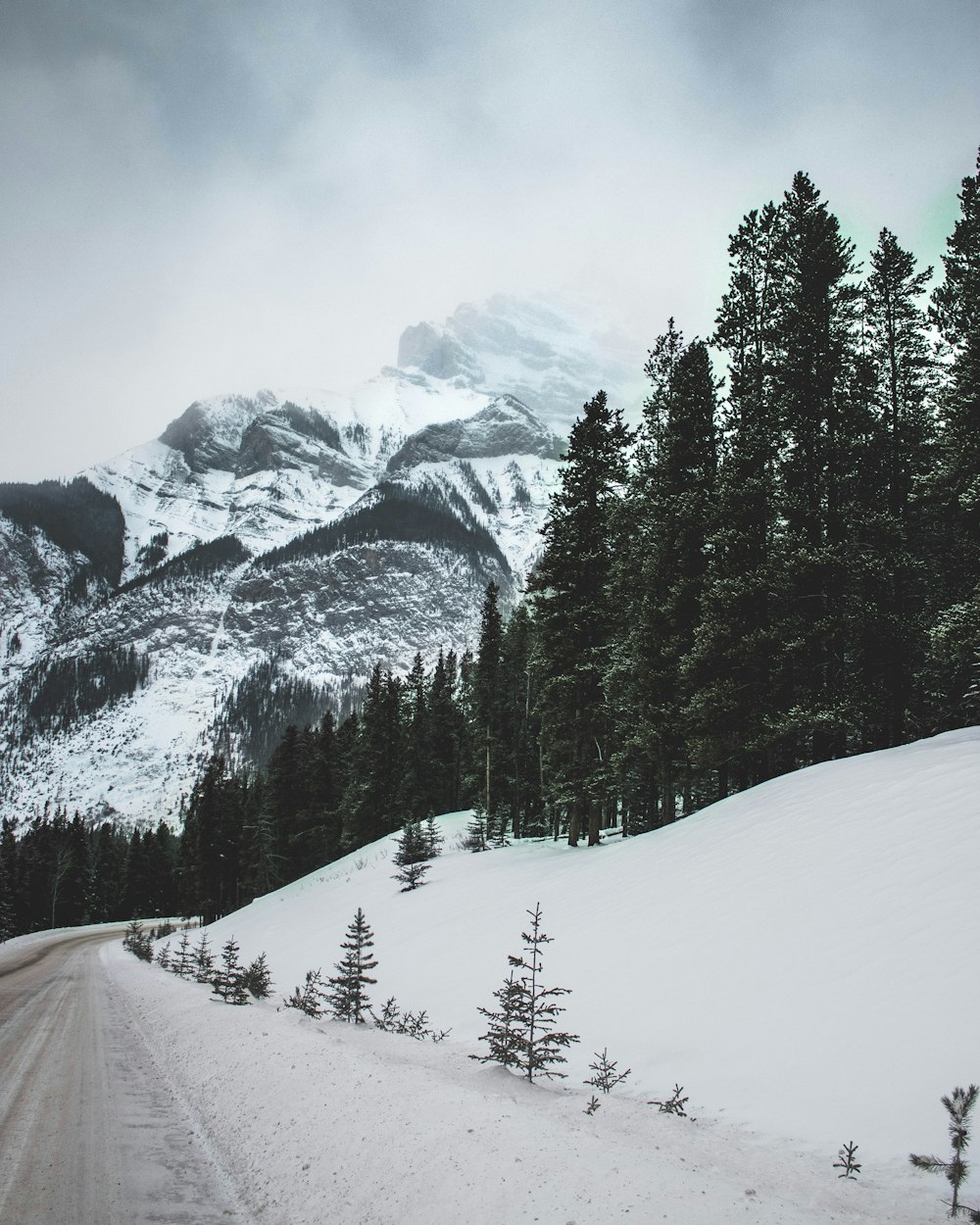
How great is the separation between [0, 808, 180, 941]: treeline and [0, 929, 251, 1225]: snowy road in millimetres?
45657

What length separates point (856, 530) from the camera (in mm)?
17375

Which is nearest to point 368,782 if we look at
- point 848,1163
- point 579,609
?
point 579,609

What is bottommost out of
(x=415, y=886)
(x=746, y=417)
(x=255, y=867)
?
(x=255, y=867)

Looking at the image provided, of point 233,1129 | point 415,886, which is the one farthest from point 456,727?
point 233,1129

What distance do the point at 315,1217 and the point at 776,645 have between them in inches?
626

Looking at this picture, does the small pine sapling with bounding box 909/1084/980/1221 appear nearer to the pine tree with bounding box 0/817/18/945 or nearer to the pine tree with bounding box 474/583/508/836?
the pine tree with bounding box 474/583/508/836

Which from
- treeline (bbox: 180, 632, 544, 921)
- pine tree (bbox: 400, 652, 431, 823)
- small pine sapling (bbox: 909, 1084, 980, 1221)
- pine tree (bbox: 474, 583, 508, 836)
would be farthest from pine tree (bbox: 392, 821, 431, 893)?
small pine sapling (bbox: 909, 1084, 980, 1221)

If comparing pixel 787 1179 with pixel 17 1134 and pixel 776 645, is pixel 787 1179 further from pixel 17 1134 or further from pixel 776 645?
pixel 776 645

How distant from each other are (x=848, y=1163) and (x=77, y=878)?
8234cm

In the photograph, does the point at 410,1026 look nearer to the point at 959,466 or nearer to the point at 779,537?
the point at 779,537

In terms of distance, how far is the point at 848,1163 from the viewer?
169 inches

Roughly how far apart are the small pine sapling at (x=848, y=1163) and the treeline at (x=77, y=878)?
54.5m

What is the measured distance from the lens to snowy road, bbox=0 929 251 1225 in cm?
456

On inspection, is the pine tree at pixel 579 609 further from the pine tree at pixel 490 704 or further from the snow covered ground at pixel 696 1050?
the pine tree at pixel 490 704
